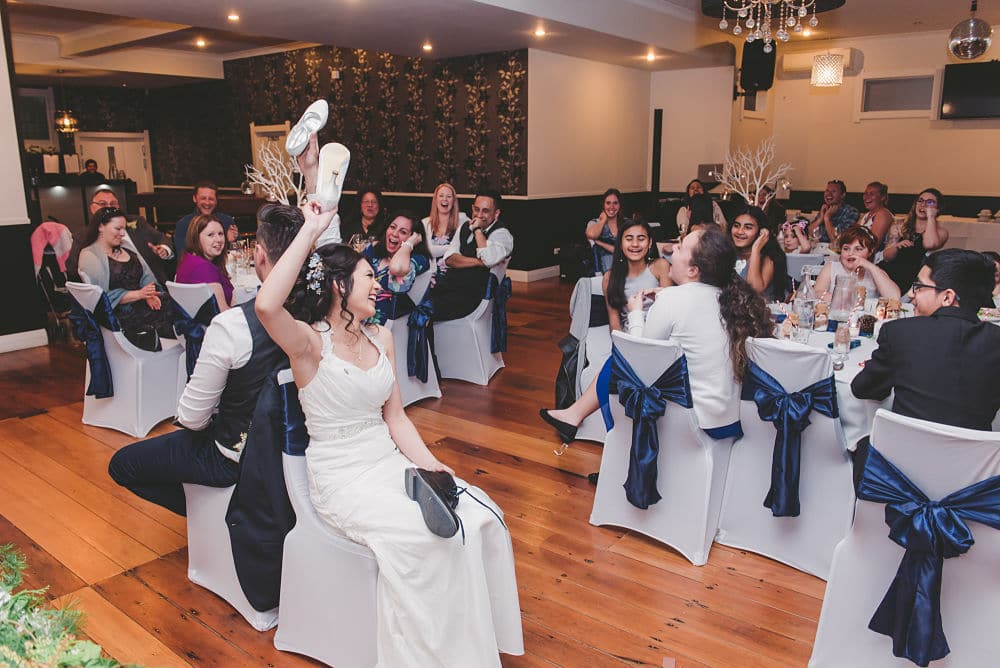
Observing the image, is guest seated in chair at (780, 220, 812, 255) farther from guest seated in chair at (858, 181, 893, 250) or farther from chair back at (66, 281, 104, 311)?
chair back at (66, 281, 104, 311)

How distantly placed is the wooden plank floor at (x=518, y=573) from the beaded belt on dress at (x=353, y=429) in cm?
83

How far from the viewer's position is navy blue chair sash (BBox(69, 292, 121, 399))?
4516mm

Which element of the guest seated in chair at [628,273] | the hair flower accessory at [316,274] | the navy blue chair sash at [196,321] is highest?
the hair flower accessory at [316,274]

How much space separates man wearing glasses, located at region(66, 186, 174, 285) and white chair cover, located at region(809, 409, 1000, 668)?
453cm

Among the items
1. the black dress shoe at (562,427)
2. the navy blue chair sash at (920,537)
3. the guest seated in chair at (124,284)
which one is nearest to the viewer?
the navy blue chair sash at (920,537)

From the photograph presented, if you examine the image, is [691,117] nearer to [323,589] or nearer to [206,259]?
[206,259]

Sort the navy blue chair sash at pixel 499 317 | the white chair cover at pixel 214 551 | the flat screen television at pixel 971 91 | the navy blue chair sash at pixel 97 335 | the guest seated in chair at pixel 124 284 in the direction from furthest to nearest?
the flat screen television at pixel 971 91 → the navy blue chair sash at pixel 499 317 → the guest seated in chair at pixel 124 284 → the navy blue chair sash at pixel 97 335 → the white chair cover at pixel 214 551

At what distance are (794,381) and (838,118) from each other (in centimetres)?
1012

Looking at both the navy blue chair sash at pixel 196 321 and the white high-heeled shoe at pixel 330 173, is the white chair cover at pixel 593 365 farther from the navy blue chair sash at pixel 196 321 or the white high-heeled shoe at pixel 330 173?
the white high-heeled shoe at pixel 330 173

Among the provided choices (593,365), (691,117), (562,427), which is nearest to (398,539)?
(562,427)

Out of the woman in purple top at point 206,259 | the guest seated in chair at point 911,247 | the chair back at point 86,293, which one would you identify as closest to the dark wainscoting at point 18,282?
the chair back at point 86,293

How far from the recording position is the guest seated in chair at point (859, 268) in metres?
4.32

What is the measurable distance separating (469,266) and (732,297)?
283cm

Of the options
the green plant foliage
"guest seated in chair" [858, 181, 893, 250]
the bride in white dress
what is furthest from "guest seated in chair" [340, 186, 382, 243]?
the green plant foliage
